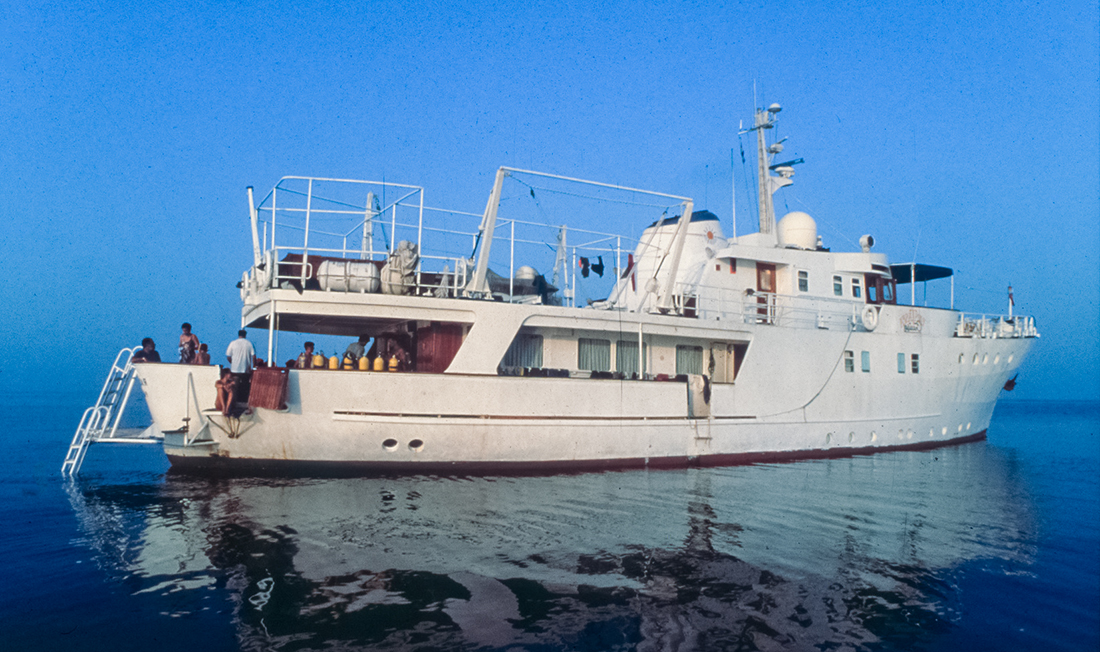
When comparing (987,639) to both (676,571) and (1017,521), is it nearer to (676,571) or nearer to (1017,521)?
(676,571)

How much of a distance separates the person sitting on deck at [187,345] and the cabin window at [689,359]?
1196 cm

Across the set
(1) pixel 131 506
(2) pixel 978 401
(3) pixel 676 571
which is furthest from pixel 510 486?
(2) pixel 978 401

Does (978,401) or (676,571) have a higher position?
(978,401)

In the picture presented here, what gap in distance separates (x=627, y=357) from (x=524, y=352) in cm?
293

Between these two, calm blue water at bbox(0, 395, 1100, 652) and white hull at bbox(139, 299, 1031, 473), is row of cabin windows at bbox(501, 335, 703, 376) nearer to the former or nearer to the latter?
white hull at bbox(139, 299, 1031, 473)

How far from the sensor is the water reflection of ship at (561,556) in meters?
5.95

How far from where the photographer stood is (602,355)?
55.3 feet

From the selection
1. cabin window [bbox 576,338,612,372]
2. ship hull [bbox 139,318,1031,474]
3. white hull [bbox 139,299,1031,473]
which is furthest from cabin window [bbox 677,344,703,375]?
cabin window [bbox 576,338,612,372]

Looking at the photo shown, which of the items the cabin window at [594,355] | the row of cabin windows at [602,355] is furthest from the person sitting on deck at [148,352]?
the cabin window at [594,355]

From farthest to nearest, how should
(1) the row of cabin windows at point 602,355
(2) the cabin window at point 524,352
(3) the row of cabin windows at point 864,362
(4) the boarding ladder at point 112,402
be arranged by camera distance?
(3) the row of cabin windows at point 864,362 → (1) the row of cabin windows at point 602,355 → (2) the cabin window at point 524,352 → (4) the boarding ladder at point 112,402

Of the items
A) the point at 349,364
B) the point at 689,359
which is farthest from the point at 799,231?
the point at 349,364

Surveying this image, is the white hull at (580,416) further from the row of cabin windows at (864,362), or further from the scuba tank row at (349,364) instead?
the scuba tank row at (349,364)

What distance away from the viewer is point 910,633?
595 cm

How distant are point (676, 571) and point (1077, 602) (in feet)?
13.7
